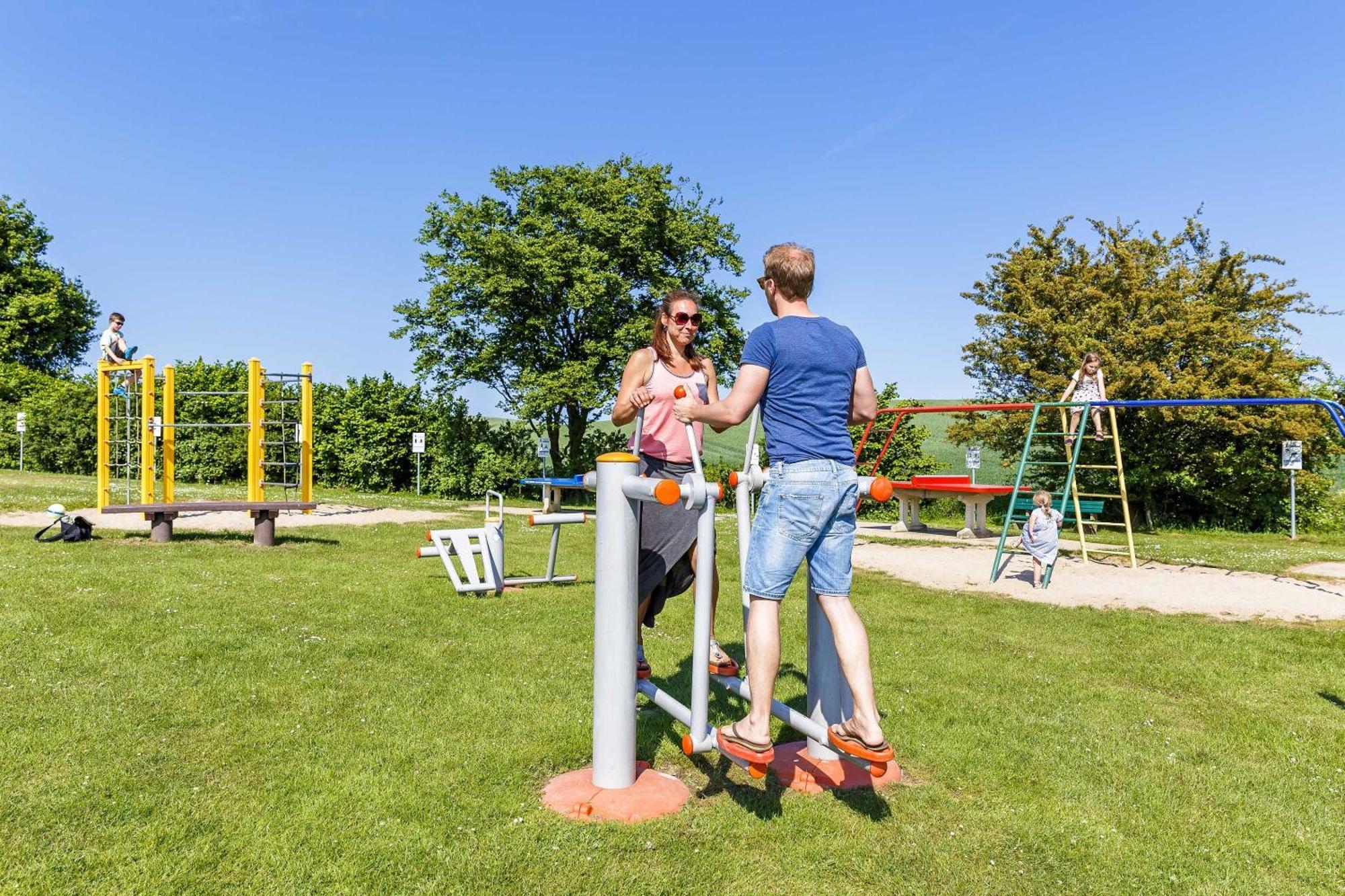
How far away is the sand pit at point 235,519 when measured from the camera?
12195mm

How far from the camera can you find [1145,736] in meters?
4.20

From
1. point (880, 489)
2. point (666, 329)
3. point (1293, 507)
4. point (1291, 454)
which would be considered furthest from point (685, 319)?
point (1293, 507)

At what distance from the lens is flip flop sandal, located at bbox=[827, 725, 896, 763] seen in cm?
279

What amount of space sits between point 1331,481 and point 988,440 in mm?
6720

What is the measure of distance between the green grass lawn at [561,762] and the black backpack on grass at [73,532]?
163 inches

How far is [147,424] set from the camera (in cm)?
1147

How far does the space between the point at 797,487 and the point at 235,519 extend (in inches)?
527

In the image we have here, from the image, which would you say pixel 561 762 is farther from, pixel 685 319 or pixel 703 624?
pixel 685 319

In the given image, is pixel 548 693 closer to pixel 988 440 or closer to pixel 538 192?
pixel 988 440

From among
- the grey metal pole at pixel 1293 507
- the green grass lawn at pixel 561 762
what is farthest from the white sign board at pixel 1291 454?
the green grass lawn at pixel 561 762

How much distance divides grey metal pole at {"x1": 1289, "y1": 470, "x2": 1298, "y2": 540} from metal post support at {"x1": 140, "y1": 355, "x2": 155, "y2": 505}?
1858 cm

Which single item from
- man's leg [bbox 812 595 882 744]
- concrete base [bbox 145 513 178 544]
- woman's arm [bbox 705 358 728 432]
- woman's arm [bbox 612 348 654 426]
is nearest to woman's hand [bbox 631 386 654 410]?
woman's arm [bbox 612 348 654 426]

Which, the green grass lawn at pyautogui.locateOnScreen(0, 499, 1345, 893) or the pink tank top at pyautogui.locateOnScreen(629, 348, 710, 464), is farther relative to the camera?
the pink tank top at pyautogui.locateOnScreen(629, 348, 710, 464)

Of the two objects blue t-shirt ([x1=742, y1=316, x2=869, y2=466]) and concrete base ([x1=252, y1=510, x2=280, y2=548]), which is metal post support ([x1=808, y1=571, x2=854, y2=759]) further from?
concrete base ([x1=252, y1=510, x2=280, y2=548])
